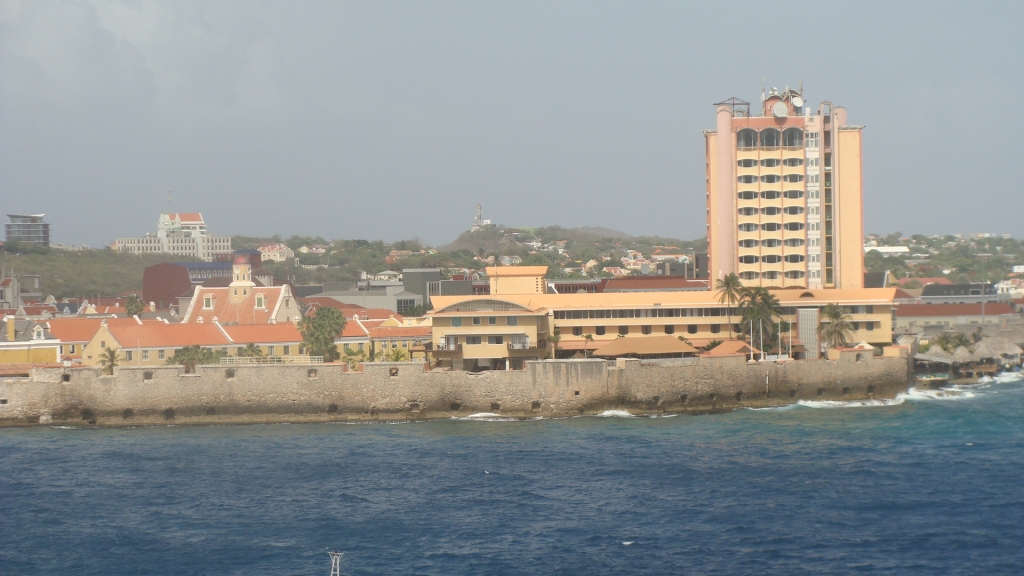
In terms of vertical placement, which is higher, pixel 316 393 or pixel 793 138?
pixel 793 138

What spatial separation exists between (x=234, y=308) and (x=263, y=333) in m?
11.8

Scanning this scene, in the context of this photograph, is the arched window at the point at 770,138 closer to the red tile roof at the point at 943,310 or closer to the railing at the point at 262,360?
the red tile roof at the point at 943,310

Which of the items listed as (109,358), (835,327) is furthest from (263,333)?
(835,327)

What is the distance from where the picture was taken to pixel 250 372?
63844 millimetres

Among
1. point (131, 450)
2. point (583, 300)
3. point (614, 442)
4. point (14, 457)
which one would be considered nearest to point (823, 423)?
point (614, 442)

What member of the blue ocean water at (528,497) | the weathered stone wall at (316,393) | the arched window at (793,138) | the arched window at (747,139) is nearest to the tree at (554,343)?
the weathered stone wall at (316,393)

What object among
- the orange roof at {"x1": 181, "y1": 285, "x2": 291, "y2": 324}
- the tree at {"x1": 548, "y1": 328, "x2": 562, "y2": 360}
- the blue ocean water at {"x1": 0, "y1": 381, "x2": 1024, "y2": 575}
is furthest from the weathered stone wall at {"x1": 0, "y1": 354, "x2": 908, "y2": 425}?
the orange roof at {"x1": 181, "y1": 285, "x2": 291, "y2": 324}

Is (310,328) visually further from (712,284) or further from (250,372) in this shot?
(712,284)

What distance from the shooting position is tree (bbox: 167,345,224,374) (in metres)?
70.9

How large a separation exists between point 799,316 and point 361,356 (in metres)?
30.9

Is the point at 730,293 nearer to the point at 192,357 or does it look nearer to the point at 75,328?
the point at 192,357

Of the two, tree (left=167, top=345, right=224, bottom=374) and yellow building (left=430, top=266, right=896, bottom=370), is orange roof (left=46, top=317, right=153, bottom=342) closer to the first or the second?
tree (left=167, top=345, right=224, bottom=374)

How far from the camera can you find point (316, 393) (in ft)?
209

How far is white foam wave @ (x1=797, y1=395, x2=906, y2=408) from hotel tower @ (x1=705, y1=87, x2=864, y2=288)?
1690 cm
